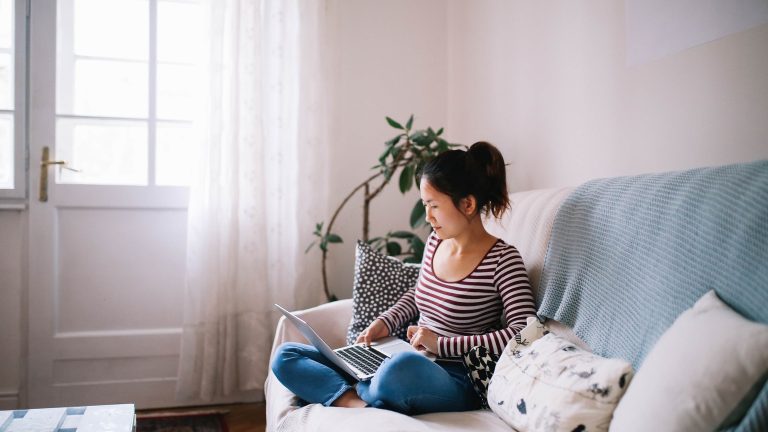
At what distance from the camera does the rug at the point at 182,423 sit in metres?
2.19

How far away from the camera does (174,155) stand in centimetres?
250

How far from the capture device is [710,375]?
756 millimetres

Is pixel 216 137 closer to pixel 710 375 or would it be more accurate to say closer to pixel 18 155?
pixel 18 155

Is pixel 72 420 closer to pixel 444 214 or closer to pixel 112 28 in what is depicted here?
pixel 444 214

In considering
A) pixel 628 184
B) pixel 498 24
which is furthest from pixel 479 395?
pixel 498 24

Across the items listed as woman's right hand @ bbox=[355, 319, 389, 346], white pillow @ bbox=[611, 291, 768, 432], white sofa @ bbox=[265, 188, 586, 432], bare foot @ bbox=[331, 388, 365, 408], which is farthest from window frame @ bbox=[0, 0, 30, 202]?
white pillow @ bbox=[611, 291, 768, 432]

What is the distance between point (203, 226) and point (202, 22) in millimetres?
874

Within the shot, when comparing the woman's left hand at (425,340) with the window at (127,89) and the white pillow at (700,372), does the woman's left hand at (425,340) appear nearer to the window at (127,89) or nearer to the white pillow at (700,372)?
the white pillow at (700,372)

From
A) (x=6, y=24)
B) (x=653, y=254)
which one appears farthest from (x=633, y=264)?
(x=6, y=24)

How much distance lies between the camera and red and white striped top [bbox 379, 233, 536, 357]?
1336mm

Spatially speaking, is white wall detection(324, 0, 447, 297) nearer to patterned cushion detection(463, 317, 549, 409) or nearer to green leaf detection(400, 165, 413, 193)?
green leaf detection(400, 165, 413, 193)

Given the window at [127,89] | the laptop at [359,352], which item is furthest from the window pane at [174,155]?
the laptop at [359,352]

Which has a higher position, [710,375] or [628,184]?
[628,184]

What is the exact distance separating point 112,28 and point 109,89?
10.5 inches
